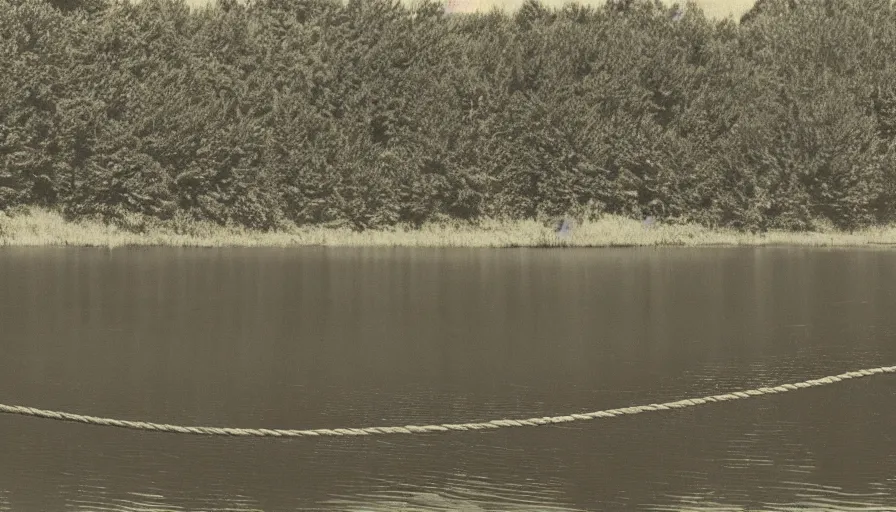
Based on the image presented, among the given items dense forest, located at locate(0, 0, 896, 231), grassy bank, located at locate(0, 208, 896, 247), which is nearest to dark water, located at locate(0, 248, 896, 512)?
grassy bank, located at locate(0, 208, 896, 247)

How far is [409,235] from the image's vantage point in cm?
8362

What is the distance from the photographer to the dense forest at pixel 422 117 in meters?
80.5

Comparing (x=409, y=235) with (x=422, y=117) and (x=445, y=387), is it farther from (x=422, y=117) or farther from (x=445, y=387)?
(x=445, y=387)

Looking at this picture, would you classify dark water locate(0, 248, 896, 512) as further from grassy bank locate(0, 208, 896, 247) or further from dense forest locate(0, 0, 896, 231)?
dense forest locate(0, 0, 896, 231)

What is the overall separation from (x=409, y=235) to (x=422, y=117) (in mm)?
7245

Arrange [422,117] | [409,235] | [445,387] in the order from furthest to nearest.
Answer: [422,117] → [409,235] → [445,387]

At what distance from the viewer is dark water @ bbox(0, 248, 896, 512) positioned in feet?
60.9

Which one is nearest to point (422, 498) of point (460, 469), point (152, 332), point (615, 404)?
point (460, 469)

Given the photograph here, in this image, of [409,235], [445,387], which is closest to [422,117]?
[409,235]

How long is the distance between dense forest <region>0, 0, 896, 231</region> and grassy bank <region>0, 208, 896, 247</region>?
2.50 ft

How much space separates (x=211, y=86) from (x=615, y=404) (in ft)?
204

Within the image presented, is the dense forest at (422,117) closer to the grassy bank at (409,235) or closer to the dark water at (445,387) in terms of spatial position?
the grassy bank at (409,235)

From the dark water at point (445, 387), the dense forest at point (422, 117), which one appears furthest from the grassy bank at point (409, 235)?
the dark water at point (445, 387)

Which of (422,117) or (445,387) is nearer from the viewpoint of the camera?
(445,387)
